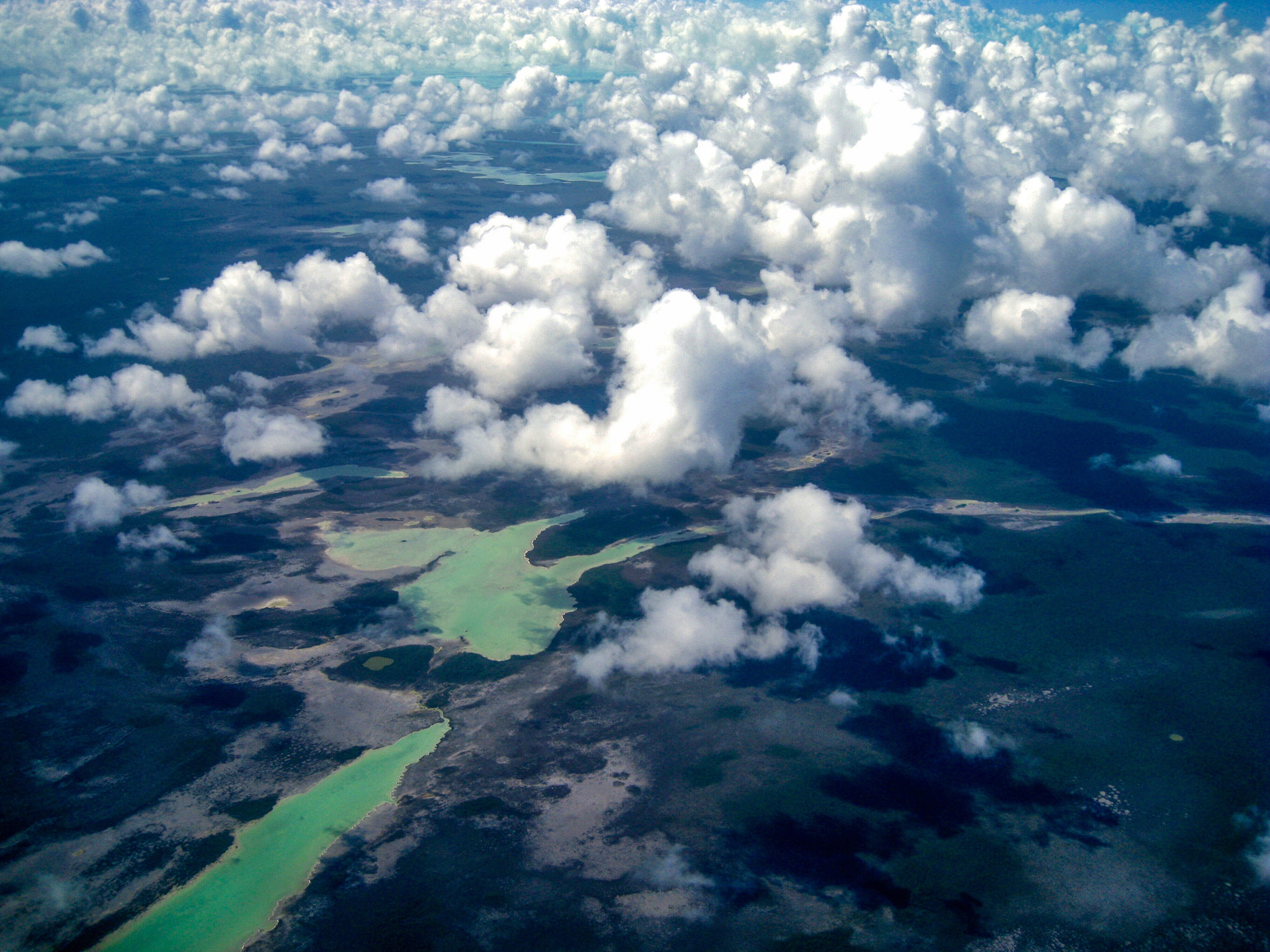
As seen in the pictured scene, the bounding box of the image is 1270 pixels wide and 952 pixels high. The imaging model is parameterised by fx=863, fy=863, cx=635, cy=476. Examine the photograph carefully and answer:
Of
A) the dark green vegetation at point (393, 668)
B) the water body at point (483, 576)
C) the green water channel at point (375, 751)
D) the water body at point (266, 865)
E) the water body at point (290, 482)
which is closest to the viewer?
the water body at point (266, 865)

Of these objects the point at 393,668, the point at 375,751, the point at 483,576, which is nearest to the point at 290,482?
the point at 483,576

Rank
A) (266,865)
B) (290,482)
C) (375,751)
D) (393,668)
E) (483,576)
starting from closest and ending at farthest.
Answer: (266,865) → (375,751) → (393,668) → (483,576) → (290,482)

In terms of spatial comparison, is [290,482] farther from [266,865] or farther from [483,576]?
[266,865]

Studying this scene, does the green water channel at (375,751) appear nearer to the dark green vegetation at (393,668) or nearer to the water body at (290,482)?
the dark green vegetation at (393,668)

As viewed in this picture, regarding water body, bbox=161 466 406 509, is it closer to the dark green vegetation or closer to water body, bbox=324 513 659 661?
water body, bbox=324 513 659 661

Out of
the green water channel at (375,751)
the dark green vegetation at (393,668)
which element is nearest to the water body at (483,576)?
the green water channel at (375,751)

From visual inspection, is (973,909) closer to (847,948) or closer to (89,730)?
(847,948)
